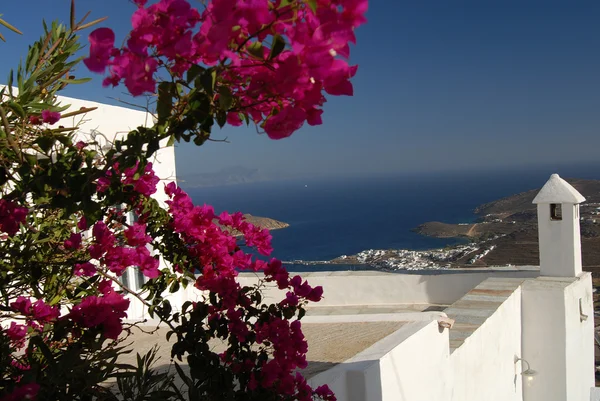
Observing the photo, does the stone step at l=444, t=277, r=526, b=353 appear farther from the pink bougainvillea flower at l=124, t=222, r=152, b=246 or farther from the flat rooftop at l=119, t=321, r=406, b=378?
the pink bougainvillea flower at l=124, t=222, r=152, b=246

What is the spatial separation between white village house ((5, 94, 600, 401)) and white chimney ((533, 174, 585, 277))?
0.01 metres

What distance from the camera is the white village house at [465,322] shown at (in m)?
3.93

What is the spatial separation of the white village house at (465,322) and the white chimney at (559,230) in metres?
0.01

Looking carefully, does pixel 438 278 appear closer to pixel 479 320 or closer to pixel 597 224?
pixel 479 320

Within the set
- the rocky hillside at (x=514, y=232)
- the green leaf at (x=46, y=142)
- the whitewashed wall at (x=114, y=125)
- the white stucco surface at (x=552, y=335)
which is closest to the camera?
the green leaf at (x=46, y=142)

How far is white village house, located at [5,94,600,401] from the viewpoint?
12.9 feet

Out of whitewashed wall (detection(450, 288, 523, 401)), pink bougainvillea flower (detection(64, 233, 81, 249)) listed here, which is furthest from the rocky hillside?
pink bougainvillea flower (detection(64, 233, 81, 249))

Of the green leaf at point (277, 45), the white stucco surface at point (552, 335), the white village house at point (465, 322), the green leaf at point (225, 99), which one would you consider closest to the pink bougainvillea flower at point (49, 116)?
the green leaf at point (225, 99)

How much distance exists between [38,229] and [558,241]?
21.7 feet

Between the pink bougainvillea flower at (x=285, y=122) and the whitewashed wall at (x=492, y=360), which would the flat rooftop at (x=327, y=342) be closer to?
the whitewashed wall at (x=492, y=360)

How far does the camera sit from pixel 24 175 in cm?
133

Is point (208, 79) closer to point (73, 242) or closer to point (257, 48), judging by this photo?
point (257, 48)

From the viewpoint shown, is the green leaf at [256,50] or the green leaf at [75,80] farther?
the green leaf at [75,80]

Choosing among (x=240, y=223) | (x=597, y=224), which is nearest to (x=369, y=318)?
(x=240, y=223)
